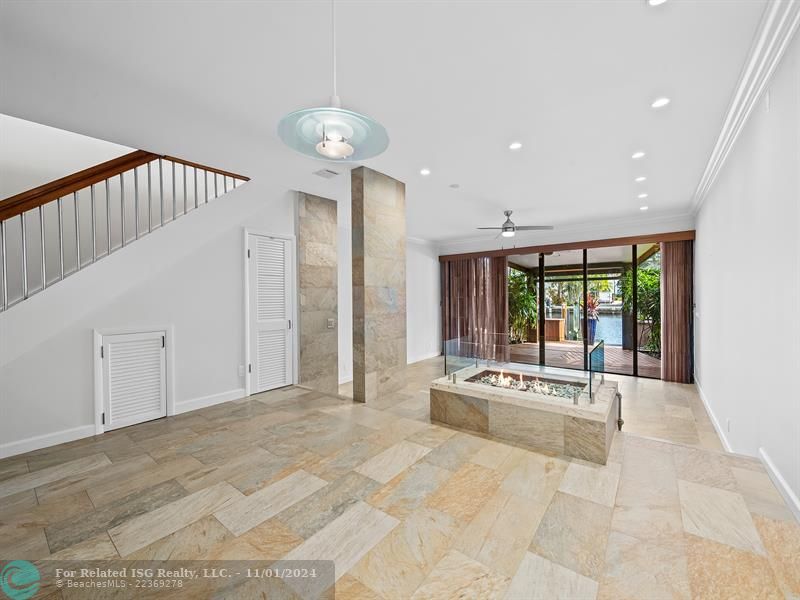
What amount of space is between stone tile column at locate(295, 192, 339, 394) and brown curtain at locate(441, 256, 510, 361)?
3320 millimetres

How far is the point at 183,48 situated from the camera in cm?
205

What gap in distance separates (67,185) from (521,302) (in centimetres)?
753

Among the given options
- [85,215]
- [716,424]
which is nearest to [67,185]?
[85,215]

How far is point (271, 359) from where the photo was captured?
461 centimetres

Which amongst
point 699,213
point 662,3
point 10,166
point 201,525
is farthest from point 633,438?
point 10,166

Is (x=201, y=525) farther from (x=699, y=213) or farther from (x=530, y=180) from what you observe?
(x=699, y=213)

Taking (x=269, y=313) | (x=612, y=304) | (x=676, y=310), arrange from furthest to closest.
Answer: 1. (x=612, y=304)
2. (x=676, y=310)
3. (x=269, y=313)

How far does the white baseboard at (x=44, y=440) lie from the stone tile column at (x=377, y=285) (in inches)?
103

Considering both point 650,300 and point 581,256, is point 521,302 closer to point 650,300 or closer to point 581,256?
point 581,256

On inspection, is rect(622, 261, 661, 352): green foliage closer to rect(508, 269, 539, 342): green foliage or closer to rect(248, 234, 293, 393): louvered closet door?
rect(508, 269, 539, 342): green foliage

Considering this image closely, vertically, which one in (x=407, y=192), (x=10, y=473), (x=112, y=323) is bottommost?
(x=10, y=473)

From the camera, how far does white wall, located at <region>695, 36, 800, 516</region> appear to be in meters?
1.87

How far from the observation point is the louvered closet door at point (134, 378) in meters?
3.25

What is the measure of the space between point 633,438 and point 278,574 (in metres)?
3.04
